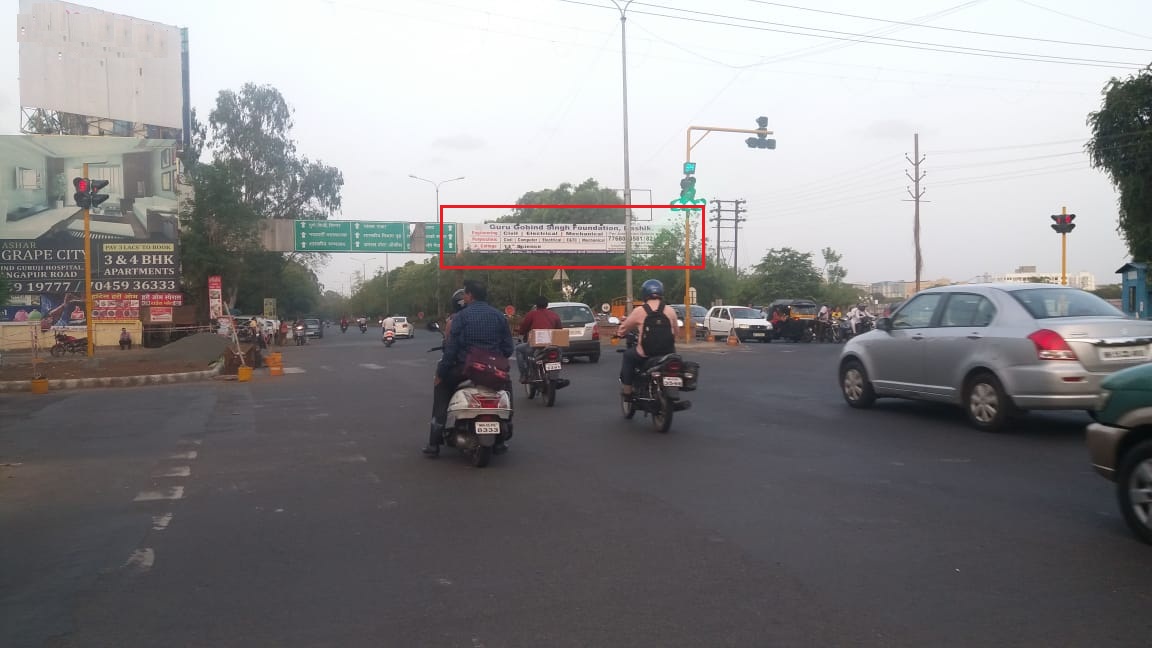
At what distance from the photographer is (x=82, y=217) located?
1588 inches

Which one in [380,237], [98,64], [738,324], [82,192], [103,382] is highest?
[98,64]

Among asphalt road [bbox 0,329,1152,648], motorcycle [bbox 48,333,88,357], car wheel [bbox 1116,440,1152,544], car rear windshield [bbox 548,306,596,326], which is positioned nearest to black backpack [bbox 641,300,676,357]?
asphalt road [bbox 0,329,1152,648]

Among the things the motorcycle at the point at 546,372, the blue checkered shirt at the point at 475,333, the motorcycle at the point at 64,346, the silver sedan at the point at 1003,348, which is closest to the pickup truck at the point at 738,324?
the motorcycle at the point at 546,372

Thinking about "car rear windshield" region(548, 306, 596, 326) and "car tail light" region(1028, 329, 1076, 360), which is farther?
"car rear windshield" region(548, 306, 596, 326)

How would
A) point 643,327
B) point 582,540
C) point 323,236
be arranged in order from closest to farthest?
1. point 582,540
2. point 643,327
3. point 323,236

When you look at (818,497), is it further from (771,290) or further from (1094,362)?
→ (771,290)

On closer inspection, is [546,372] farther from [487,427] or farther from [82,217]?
[82,217]

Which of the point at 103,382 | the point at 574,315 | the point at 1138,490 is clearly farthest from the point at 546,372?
the point at 103,382

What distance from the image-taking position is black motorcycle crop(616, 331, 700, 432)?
999cm

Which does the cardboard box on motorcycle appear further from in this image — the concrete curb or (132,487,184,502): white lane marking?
the concrete curb

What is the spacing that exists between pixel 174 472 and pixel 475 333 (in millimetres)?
3153

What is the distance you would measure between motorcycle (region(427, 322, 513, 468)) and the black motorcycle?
2.27 meters

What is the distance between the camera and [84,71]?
42.3m

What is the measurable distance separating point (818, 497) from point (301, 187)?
5124 centimetres
